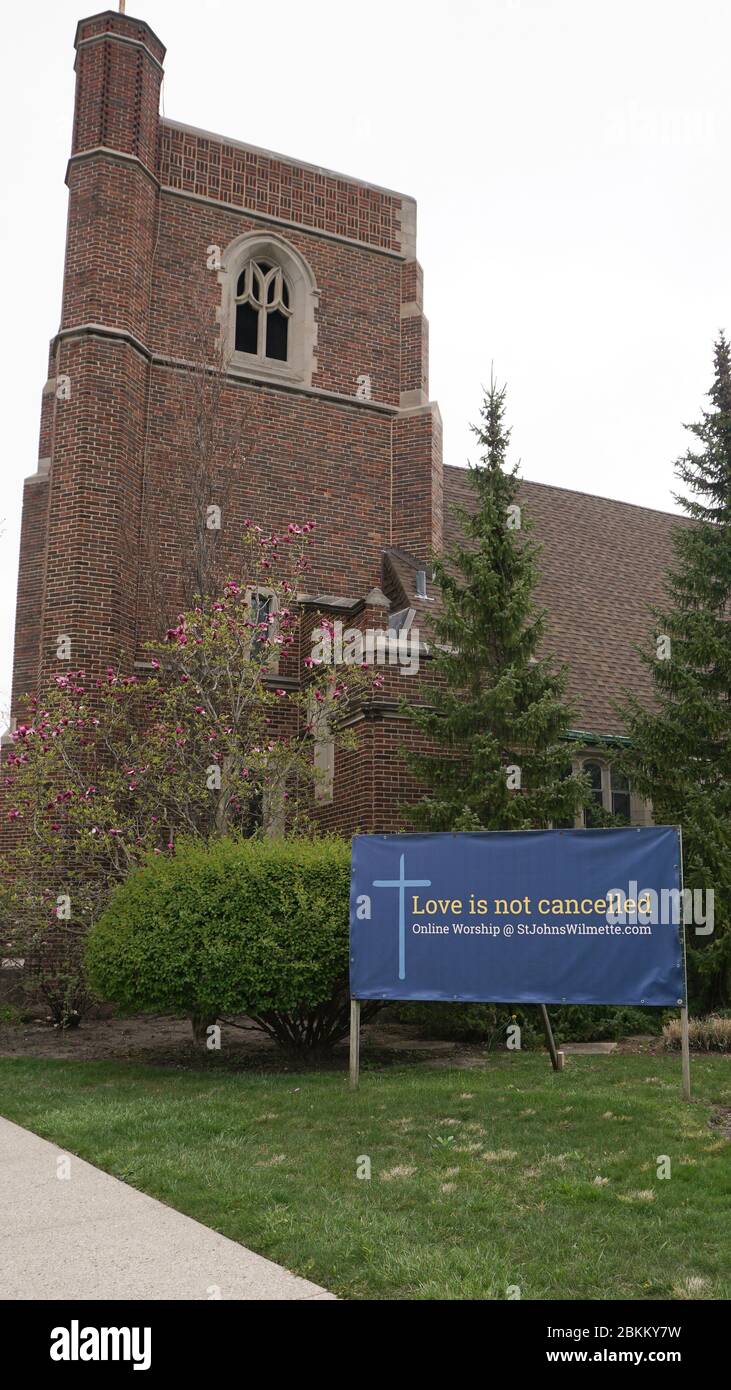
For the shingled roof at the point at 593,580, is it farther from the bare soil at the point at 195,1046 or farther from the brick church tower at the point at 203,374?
the bare soil at the point at 195,1046

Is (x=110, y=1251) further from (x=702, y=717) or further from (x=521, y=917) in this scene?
(x=702, y=717)

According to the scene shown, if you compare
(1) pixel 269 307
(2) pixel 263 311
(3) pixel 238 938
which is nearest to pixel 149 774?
(3) pixel 238 938

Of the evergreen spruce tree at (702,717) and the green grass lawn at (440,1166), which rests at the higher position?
the evergreen spruce tree at (702,717)

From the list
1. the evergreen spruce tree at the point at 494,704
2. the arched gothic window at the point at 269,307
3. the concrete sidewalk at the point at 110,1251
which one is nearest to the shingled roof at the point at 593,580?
the evergreen spruce tree at the point at 494,704

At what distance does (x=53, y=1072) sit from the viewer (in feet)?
34.8

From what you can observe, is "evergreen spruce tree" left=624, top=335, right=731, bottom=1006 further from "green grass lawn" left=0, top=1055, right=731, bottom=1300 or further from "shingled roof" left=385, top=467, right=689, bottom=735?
"green grass lawn" left=0, top=1055, right=731, bottom=1300

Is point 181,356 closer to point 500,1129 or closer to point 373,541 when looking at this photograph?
point 373,541

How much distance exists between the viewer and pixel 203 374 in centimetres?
1791

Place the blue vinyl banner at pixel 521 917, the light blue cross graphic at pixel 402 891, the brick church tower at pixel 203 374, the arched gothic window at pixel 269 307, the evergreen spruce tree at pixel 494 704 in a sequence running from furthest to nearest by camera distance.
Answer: the arched gothic window at pixel 269 307
the brick church tower at pixel 203 374
the evergreen spruce tree at pixel 494 704
the light blue cross graphic at pixel 402 891
the blue vinyl banner at pixel 521 917

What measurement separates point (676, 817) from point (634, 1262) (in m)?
10.1

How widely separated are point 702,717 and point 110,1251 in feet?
36.3

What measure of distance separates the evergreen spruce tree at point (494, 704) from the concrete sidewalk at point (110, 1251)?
279 inches

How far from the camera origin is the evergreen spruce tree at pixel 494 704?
13.0 metres
